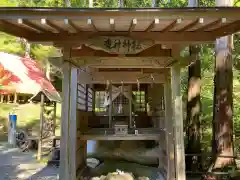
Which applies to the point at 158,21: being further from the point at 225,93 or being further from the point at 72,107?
the point at 225,93

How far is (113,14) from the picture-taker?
3.65 meters

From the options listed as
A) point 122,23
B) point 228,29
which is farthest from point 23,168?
point 228,29

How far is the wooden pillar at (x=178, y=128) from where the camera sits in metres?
4.88

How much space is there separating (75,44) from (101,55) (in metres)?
0.62

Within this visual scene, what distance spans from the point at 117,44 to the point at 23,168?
Answer: 21.3 feet

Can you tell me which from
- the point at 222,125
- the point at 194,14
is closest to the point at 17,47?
the point at 222,125

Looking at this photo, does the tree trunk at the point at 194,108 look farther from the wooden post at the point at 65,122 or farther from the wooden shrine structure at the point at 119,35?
the wooden post at the point at 65,122

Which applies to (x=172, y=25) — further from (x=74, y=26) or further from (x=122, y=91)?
(x=122, y=91)

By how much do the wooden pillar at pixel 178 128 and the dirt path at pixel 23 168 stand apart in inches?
162

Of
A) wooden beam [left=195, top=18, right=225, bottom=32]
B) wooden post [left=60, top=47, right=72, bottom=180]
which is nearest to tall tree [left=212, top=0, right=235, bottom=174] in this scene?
wooden beam [left=195, top=18, right=225, bottom=32]

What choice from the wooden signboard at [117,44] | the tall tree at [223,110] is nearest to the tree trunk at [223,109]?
the tall tree at [223,110]

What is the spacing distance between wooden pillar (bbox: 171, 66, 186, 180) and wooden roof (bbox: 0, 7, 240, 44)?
0.68 metres

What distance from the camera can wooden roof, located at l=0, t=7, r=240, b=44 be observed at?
368 centimetres

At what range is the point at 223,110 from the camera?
644 centimetres
